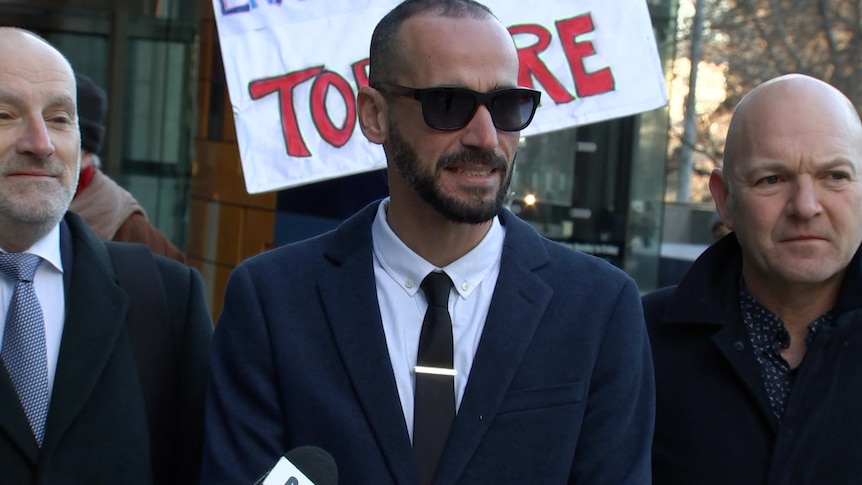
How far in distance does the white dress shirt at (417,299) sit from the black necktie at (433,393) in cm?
3

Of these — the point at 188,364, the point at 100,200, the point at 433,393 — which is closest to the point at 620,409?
the point at 433,393

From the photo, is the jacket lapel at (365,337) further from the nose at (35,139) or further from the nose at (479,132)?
the nose at (35,139)

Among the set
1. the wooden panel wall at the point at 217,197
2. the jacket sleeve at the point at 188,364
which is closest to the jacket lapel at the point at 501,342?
the jacket sleeve at the point at 188,364

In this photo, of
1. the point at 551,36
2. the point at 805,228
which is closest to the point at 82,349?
the point at 805,228

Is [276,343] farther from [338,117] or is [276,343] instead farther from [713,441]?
[338,117]

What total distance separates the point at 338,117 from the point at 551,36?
2.71 ft

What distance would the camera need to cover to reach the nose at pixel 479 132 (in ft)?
8.21

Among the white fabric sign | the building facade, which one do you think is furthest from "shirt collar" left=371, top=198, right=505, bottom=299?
the building facade

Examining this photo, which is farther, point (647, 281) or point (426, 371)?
point (647, 281)

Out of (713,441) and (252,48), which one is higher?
(252,48)

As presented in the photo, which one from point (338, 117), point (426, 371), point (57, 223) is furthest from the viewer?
point (338, 117)

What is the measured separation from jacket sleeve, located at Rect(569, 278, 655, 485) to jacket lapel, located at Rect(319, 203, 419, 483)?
35 cm

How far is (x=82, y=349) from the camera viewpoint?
2.74m

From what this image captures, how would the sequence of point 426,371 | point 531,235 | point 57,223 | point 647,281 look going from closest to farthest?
point 426,371 < point 531,235 < point 57,223 < point 647,281
